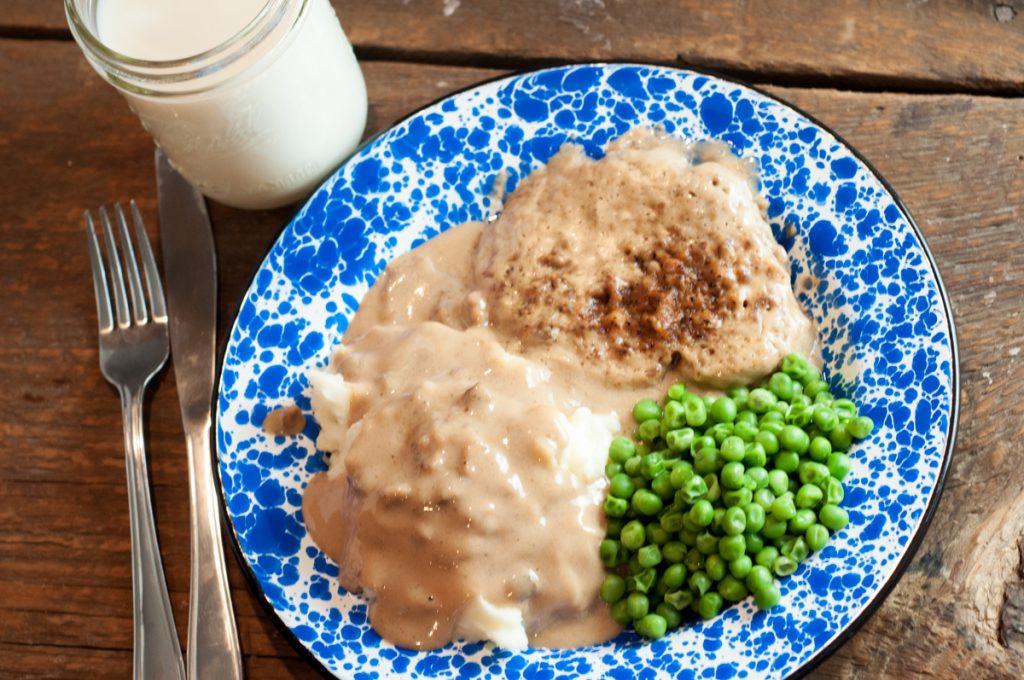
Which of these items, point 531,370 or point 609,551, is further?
point 531,370

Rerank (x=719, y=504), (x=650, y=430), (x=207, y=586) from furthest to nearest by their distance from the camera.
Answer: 1. (x=207, y=586)
2. (x=650, y=430)
3. (x=719, y=504)

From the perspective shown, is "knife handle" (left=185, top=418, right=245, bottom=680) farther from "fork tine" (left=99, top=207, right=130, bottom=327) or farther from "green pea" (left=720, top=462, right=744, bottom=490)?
"green pea" (left=720, top=462, right=744, bottom=490)

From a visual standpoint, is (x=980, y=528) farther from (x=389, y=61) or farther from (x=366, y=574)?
(x=389, y=61)

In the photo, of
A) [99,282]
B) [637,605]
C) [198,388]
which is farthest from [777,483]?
[99,282]

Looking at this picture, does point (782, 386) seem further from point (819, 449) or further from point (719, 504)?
point (719, 504)

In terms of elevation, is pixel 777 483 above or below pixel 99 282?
above

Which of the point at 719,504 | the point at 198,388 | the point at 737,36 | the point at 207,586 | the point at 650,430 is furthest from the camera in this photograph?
the point at 737,36

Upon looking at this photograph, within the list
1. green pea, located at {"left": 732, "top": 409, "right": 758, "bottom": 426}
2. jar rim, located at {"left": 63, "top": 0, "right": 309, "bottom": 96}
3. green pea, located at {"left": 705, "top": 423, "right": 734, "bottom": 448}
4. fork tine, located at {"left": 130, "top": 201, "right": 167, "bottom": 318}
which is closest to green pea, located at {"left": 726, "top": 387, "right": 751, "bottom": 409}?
green pea, located at {"left": 732, "top": 409, "right": 758, "bottom": 426}

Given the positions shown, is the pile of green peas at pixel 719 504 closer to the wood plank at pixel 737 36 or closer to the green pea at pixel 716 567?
the green pea at pixel 716 567
